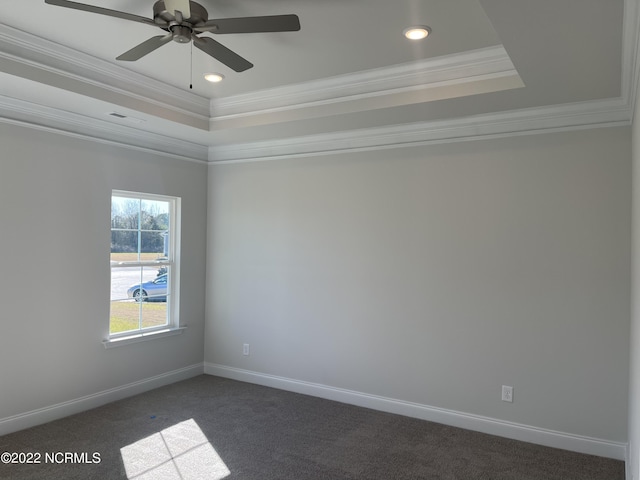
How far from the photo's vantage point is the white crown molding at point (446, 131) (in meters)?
3.40

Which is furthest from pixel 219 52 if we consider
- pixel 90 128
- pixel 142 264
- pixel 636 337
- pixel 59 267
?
pixel 142 264

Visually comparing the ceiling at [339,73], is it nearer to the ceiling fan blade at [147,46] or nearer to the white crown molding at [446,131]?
the white crown molding at [446,131]

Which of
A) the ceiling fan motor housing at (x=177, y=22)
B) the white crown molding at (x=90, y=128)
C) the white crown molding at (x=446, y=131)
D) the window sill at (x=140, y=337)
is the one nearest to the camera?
the ceiling fan motor housing at (x=177, y=22)

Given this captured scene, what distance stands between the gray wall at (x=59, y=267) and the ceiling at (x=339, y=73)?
0.77 ft

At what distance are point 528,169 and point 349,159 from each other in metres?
1.54

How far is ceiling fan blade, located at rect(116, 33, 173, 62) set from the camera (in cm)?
242

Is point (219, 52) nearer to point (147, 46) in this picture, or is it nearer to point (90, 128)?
point (147, 46)

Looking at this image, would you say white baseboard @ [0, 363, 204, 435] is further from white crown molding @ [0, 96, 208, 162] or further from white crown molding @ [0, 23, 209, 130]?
white crown molding @ [0, 23, 209, 130]

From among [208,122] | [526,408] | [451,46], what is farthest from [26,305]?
[526,408]

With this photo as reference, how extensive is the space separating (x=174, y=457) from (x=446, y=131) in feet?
10.4

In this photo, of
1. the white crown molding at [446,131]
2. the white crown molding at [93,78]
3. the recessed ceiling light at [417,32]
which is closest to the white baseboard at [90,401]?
the white crown molding at [446,131]

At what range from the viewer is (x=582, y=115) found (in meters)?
3.44

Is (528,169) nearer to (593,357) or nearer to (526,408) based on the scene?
(593,357)

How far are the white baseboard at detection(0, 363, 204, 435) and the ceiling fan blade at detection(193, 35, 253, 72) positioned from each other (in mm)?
3066
